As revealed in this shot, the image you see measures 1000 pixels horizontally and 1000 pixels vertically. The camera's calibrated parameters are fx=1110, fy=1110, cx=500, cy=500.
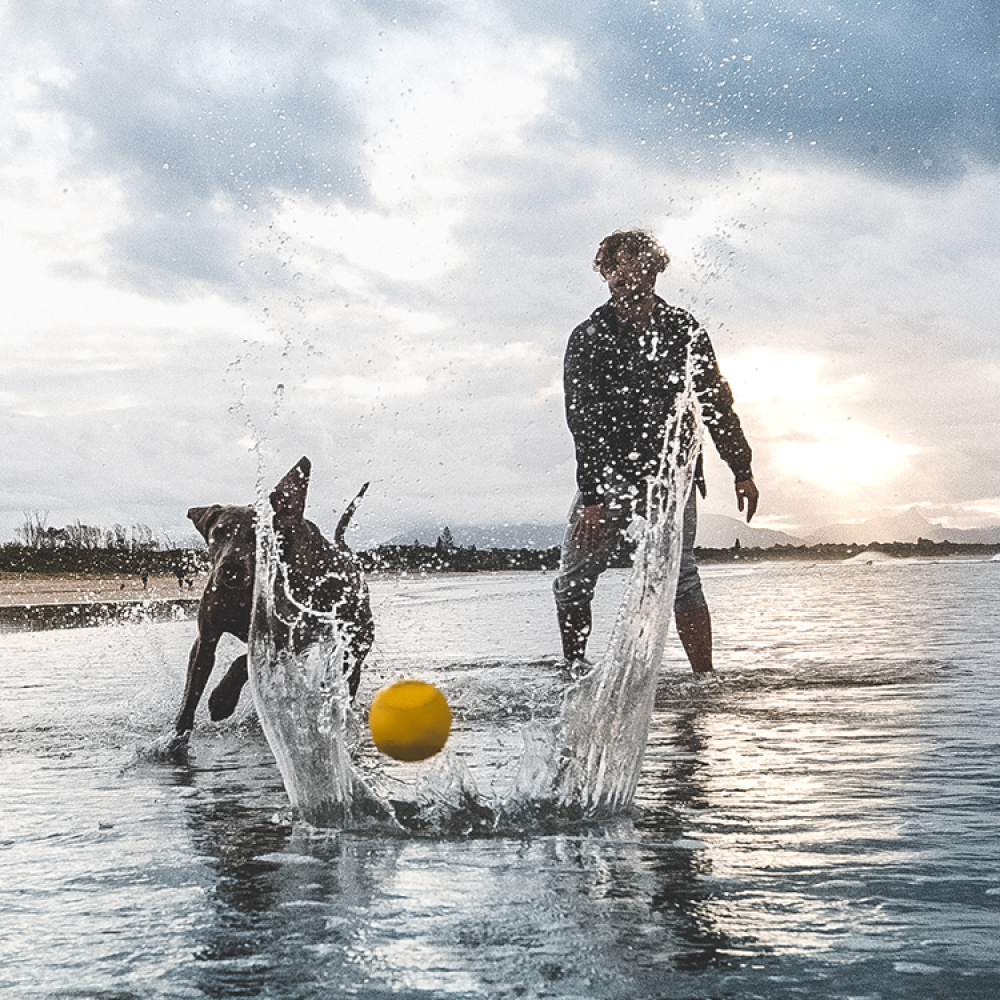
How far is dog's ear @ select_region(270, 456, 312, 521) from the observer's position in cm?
491

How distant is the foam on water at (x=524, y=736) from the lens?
3332 mm

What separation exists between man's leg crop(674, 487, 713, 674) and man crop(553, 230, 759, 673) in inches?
0.9

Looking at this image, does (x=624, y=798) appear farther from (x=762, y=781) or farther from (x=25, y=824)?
(x=25, y=824)

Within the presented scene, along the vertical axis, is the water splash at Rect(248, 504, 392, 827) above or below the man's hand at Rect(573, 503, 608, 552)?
below

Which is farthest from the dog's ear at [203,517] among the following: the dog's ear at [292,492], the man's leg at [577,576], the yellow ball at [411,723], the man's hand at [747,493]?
the man's hand at [747,493]

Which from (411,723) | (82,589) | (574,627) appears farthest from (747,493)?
(82,589)

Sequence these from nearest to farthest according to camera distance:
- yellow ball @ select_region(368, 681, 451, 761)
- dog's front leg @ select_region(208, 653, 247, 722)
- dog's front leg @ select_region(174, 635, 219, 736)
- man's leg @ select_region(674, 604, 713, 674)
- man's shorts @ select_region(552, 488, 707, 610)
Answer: yellow ball @ select_region(368, 681, 451, 761), dog's front leg @ select_region(174, 635, 219, 736), dog's front leg @ select_region(208, 653, 247, 722), man's shorts @ select_region(552, 488, 707, 610), man's leg @ select_region(674, 604, 713, 674)

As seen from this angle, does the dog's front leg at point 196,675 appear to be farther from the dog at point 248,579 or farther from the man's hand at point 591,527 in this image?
the man's hand at point 591,527

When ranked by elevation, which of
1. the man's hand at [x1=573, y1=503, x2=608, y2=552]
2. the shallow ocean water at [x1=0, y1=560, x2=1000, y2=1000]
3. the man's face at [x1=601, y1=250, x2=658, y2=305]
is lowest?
the shallow ocean water at [x1=0, y1=560, x2=1000, y2=1000]

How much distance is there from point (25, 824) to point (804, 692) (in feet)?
13.0

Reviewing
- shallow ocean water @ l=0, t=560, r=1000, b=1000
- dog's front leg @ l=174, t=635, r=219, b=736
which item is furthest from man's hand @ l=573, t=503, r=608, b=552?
dog's front leg @ l=174, t=635, r=219, b=736

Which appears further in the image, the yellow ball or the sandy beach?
the sandy beach

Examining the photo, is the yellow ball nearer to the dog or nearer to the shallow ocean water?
the shallow ocean water

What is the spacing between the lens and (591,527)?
5922mm
